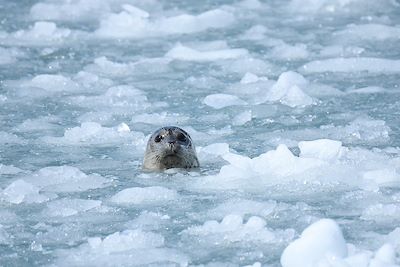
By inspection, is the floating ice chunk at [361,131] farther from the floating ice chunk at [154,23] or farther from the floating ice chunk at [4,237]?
the floating ice chunk at [154,23]

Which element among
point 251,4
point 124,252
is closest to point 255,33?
point 251,4

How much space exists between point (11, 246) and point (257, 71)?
4.33m

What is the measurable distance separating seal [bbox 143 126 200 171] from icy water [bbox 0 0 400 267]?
0.32 feet

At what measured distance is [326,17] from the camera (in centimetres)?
1078

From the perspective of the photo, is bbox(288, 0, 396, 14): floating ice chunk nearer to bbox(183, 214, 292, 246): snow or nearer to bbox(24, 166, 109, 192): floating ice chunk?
bbox(24, 166, 109, 192): floating ice chunk

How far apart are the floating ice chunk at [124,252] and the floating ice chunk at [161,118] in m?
2.53

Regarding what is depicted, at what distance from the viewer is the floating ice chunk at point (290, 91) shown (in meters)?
7.92

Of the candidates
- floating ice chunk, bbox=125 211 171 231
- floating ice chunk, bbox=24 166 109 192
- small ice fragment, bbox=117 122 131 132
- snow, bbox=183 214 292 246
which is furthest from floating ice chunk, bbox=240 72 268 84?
snow, bbox=183 214 292 246

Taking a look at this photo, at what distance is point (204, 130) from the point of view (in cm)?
736

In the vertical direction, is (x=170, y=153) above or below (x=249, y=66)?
below

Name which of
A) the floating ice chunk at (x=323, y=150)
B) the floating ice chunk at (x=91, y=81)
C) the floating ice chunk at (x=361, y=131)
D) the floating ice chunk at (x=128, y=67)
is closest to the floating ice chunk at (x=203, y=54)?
the floating ice chunk at (x=128, y=67)

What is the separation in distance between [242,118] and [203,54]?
6.68ft

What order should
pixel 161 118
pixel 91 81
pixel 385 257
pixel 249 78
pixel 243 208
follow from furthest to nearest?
pixel 91 81 < pixel 249 78 < pixel 161 118 < pixel 243 208 < pixel 385 257

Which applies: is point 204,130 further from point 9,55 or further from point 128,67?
point 9,55
